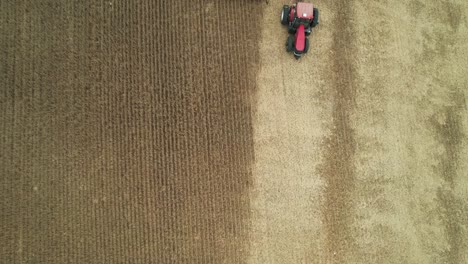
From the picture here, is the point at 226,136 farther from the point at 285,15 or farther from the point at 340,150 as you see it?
the point at 285,15

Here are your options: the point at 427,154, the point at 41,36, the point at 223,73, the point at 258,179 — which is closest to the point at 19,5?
the point at 41,36

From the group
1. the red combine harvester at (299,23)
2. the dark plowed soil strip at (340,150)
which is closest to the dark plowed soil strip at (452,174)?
the dark plowed soil strip at (340,150)

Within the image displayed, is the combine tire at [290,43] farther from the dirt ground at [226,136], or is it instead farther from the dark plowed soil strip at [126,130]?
the dark plowed soil strip at [126,130]

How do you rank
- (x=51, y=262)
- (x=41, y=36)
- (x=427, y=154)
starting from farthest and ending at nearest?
(x=427, y=154)
(x=41, y=36)
(x=51, y=262)

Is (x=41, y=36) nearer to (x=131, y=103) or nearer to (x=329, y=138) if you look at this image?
(x=131, y=103)

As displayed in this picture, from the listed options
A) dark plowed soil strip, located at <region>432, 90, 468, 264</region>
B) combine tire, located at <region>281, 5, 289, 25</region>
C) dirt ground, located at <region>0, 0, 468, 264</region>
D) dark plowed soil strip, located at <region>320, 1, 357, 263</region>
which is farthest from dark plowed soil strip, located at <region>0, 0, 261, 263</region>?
dark plowed soil strip, located at <region>432, 90, 468, 264</region>

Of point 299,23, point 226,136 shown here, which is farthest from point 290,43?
point 226,136
